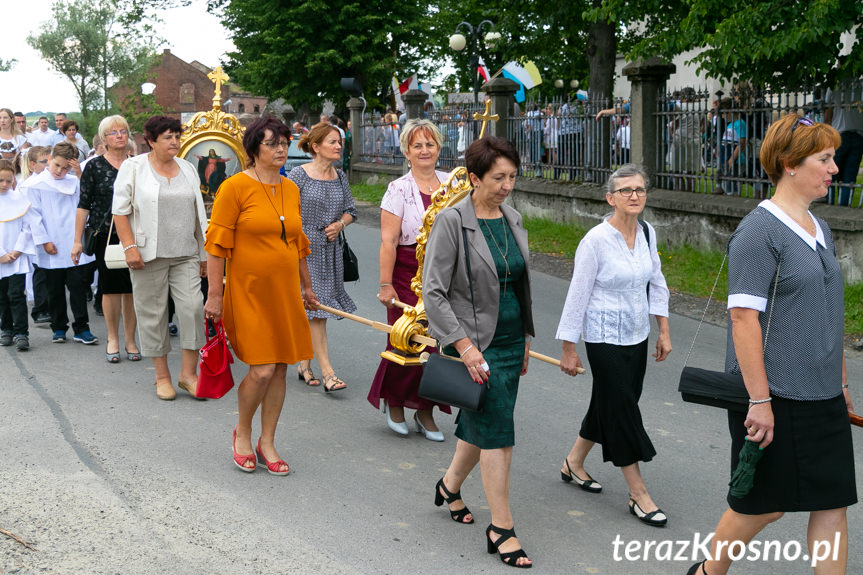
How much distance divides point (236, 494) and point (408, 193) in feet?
7.17

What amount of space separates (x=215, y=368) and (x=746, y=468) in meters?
3.39

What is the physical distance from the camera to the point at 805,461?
3645mm

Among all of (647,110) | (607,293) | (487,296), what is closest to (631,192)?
(607,293)

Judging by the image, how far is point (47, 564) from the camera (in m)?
4.53

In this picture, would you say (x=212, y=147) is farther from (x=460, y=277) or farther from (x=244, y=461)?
(x=460, y=277)

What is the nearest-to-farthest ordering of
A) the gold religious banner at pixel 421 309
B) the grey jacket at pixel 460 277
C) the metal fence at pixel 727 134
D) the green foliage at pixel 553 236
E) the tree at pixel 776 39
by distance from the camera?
the grey jacket at pixel 460 277 < the gold religious banner at pixel 421 309 < the tree at pixel 776 39 < the metal fence at pixel 727 134 < the green foliage at pixel 553 236

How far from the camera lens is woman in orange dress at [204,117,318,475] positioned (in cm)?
570

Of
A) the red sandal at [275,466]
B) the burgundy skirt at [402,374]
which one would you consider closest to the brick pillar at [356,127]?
the burgundy skirt at [402,374]

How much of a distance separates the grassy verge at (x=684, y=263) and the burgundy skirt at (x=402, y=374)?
16.5ft

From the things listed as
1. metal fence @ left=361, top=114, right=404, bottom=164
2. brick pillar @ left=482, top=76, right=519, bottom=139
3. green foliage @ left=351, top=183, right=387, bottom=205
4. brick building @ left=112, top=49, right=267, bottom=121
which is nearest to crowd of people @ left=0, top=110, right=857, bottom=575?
brick pillar @ left=482, top=76, right=519, bottom=139

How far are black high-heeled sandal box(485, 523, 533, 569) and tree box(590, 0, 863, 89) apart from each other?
314 inches

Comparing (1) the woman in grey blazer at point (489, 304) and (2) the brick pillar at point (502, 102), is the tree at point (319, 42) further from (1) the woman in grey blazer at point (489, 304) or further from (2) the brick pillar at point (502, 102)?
(1) the woman in grey blazer at point (489, 304)

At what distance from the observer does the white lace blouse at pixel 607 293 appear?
5.02m

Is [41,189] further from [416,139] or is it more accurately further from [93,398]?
[416,139]
